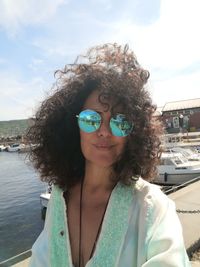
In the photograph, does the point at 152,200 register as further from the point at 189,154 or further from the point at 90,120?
the point at 189,154

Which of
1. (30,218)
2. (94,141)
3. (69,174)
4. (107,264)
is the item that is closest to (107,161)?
(94,141)

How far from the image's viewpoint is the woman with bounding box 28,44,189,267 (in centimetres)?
155

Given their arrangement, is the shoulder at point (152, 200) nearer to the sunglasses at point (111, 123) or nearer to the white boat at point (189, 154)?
the sunglasses at point (111, 123)

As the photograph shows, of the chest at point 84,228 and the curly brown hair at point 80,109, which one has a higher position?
the curly brown hair at point 80,109

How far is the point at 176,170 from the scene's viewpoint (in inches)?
869

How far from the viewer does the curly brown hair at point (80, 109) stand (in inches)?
68.9

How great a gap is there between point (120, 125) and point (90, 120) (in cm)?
15

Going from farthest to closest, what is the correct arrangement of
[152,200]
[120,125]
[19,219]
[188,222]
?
[19,219] → [188,222] → [120,125] → [152,200]

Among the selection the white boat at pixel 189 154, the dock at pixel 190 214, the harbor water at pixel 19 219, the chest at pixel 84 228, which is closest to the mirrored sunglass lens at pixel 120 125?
the chest at pixel 84 228

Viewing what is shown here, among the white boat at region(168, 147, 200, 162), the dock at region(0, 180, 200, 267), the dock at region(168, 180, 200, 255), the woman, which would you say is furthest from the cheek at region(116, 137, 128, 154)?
the white boat at region(168, 147, 200, 162)

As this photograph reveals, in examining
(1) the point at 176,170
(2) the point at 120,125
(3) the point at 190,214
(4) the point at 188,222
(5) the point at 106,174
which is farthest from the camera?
(1) the point at 176,170

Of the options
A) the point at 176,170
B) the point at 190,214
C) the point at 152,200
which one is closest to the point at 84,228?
the point at 152,200

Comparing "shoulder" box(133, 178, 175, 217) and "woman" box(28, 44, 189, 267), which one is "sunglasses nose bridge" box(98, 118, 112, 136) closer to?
"woman" box(28, 44, 189, 267)

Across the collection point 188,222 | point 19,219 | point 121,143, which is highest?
point 121,143
